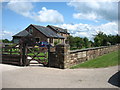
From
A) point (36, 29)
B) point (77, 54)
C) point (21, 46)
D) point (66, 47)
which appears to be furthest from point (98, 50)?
point (36, 29)

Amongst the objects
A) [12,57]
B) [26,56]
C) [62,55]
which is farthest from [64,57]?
[12,57]

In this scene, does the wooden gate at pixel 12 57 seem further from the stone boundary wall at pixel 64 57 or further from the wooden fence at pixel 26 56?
the stone boundary wall at pixel 64 57

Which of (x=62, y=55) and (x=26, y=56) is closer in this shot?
(x=62, y=55)

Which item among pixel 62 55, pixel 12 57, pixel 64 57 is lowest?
pixel 12 57

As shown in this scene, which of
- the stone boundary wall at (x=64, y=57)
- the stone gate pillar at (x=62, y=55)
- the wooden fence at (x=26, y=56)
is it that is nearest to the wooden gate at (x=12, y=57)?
the wooden fence at (x=26, y=56)

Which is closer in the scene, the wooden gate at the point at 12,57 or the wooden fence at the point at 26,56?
the wooden fence at the point at 26,56

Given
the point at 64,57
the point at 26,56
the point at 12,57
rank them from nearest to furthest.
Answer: the point at 64,57
the point at 26,56
the point at 12,57

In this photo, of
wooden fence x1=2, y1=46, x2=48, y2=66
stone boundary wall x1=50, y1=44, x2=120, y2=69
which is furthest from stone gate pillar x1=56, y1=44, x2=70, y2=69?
wooden fence x1=2, y1=46, x2=48, y2=66

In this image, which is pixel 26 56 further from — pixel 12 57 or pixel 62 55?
pixel 62 55

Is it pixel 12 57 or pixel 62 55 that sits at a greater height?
pixel 62 55

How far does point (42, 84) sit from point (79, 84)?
1.56m

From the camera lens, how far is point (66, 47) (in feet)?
31.8

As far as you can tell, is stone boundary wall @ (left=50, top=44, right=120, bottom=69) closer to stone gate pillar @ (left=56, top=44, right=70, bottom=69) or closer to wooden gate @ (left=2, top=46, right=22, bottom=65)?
stone gate pillar @ (left=56, top=44, right=70, bottom=69)

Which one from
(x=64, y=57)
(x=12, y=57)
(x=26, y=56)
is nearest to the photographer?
(x=64, y=57)
